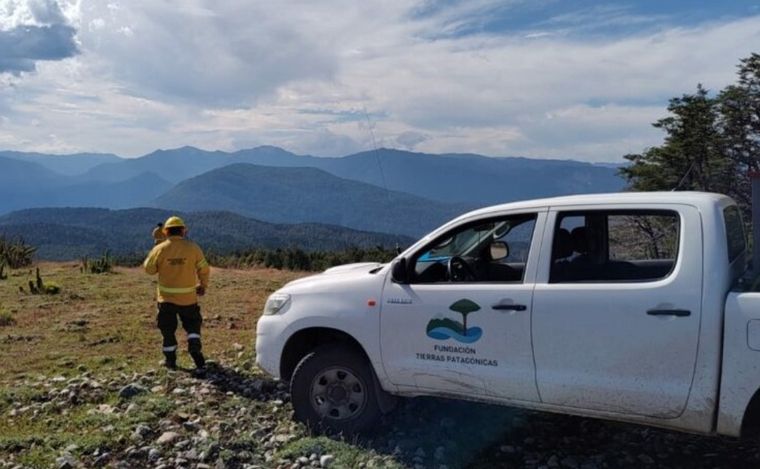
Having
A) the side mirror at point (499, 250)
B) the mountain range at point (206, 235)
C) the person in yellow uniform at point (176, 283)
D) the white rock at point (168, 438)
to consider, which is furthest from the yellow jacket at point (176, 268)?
the mountain range at point (206, 235)

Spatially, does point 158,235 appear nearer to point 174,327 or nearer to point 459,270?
point 174,327

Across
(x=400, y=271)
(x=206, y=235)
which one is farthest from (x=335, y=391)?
(x=206, y=235)

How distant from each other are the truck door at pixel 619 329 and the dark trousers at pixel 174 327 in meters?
4.79

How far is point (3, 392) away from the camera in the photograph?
23.0 feet

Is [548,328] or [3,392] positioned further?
[3,392]

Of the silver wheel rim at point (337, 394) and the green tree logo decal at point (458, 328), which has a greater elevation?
the green tree logo decal at point (458, 328)

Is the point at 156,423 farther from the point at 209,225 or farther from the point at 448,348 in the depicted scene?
the point at 209,225

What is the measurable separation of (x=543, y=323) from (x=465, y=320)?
1.99ft

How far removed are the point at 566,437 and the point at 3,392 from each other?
595cm

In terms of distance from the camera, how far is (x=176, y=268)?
25.8ft

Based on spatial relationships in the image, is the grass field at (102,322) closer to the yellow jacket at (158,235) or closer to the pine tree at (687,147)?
the yellow jacket at (158,235)

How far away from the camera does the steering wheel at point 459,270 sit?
210 inches

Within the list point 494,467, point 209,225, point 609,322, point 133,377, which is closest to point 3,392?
point 133,377

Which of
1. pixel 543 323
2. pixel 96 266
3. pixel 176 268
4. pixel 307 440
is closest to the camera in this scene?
pixel 543 323
